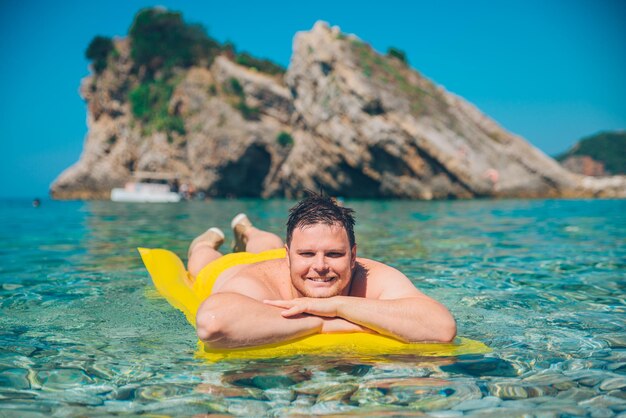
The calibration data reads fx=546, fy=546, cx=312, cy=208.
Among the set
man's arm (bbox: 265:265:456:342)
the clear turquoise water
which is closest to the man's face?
man's arm (bbox: 265:265:456:342)

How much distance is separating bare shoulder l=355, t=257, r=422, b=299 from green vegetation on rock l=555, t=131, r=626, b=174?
97.0 meters

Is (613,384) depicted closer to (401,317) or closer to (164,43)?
(401,317)

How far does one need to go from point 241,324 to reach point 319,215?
2.89ft

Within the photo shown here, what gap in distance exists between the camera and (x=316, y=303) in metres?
3.51

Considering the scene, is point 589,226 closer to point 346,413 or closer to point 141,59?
point 346,413

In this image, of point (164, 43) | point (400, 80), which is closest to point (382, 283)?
point (400, 80)

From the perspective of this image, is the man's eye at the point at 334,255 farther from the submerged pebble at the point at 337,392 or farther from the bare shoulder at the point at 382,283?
the submerged pebble at the point at 337,392

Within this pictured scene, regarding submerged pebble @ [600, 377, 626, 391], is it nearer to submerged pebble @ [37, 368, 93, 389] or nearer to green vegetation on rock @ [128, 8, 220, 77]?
submerged pebble @ [37, 368, 93, 389]

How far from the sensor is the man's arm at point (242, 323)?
3.32m

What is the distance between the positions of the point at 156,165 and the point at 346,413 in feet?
150

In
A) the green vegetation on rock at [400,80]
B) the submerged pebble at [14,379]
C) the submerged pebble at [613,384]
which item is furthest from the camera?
the green vegetation on rock at [400,80]

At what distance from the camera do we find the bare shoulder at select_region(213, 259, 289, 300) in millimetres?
3682

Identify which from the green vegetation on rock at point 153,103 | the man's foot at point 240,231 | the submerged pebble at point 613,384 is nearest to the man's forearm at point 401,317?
the submerged pebble at point 613,384

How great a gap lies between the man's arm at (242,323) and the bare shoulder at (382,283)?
0.61 meters
